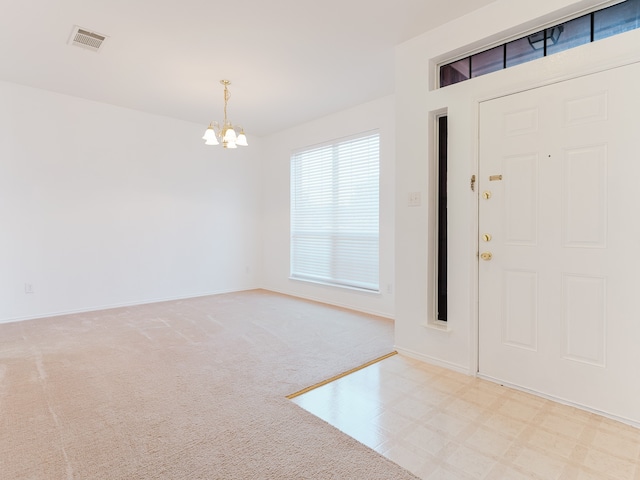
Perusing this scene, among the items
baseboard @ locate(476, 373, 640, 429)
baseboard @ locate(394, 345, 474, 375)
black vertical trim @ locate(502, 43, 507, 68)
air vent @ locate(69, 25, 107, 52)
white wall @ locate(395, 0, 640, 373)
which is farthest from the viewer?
air vent @ locate(69, 25, 107, 52)

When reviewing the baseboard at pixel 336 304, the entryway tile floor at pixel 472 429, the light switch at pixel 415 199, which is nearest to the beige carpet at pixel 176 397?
the entryway tile floor at pixel 472 429

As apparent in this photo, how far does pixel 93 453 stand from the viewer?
5.44ft

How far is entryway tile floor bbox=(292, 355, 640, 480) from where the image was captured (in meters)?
1.57

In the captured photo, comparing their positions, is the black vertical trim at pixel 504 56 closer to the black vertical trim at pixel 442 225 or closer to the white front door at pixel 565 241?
the white front door at pixel 565 241

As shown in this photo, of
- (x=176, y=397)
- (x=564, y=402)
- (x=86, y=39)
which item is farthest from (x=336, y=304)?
(x=86, y=39)

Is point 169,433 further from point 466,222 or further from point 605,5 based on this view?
point 605,5

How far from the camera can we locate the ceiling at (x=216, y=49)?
2.53 m

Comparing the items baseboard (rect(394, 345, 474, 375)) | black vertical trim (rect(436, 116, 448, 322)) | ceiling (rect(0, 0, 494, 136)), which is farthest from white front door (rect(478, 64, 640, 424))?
ceiling (rect(0, 0, 494, 136))

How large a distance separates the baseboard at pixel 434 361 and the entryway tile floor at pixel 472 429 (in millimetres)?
79

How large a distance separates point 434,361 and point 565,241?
52.8 inches

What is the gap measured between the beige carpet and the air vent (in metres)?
2.79

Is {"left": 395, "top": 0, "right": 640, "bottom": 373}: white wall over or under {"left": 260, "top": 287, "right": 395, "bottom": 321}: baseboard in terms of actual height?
over

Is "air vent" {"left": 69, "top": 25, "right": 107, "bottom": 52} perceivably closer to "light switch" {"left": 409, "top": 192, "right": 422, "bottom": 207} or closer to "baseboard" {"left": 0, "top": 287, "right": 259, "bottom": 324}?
"light switch" {"left": 409, "top": 192, "right": 422, "bottom": 207}

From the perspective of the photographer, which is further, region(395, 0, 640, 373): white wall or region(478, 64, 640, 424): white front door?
region(395, 0, 640, 373): white wall
